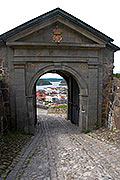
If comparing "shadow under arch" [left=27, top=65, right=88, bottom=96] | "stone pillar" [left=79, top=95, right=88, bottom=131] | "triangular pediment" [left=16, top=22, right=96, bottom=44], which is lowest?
"stone pillar" [left=79, top=95, right=88, bottom=131]

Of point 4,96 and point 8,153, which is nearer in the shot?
point 8,153

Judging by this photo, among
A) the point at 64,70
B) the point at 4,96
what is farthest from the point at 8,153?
the point at 64,70

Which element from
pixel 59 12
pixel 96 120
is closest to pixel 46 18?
pixel 59 12

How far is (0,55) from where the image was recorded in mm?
6703

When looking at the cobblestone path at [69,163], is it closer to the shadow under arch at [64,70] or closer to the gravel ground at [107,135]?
the gravel ground at [107,135]

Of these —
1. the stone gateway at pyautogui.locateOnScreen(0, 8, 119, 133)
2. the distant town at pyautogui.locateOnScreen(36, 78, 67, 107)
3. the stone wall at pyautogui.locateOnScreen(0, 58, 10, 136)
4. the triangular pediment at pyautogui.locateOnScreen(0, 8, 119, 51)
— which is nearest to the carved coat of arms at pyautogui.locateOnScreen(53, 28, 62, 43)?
the stone gateway at pyautogui.locateOnScreen(0, 8, 119, 133)

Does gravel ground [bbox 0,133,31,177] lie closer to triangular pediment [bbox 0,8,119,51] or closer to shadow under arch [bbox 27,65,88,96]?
shadow under arch [bbox 27,65,88,96]

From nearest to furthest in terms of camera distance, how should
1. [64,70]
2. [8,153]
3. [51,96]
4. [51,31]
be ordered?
[8,153], [51,31], [64,70], [51,96]

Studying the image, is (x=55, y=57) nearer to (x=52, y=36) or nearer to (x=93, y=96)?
(x=52, y=36)

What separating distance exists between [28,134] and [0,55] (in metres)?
3.92

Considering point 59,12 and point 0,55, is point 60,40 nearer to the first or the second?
point 59,12

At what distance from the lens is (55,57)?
273 inches

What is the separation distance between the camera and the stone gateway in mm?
6633

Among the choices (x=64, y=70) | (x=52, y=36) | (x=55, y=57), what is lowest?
(x=64, y=70)
